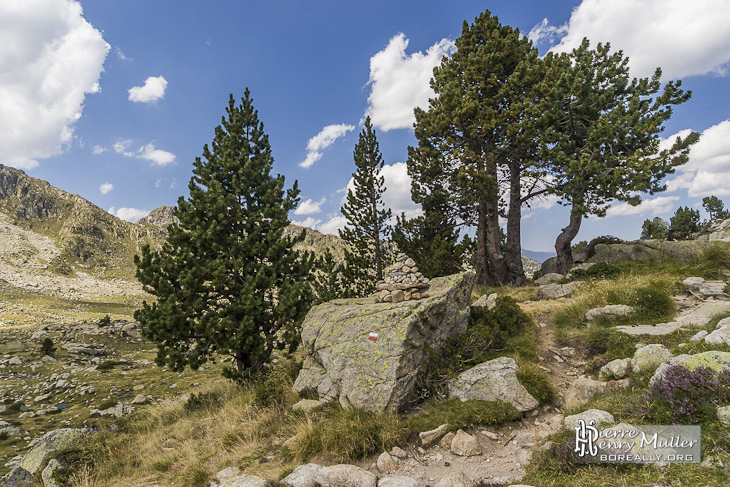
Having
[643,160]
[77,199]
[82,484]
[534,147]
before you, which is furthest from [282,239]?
[77,199]

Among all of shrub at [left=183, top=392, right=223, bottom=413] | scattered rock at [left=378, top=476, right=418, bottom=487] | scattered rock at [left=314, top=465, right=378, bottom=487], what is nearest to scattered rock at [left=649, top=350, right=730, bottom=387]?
scattered rock at [left=378, top=476, right=418, bottom=487]

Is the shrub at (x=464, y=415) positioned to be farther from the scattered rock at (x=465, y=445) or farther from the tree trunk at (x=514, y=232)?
the tree trunk at (x=514, y=232)

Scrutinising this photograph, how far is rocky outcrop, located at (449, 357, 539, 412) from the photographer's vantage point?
692 cm

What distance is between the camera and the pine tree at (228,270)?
11.5m

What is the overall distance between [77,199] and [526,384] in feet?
800

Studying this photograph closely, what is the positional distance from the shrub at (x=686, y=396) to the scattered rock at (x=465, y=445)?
2.72 metres

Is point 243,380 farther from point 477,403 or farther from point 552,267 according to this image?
point 552,267

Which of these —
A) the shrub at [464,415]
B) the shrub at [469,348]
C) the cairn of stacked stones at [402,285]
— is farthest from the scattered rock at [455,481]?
the cairn of stacked stones at [402,285]

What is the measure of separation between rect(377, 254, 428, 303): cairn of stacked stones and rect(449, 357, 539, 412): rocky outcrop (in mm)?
2594

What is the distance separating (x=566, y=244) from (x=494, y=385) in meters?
15.4

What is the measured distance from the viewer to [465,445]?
19.4ft

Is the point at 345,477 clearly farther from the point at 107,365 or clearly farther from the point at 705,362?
the point at 107,365

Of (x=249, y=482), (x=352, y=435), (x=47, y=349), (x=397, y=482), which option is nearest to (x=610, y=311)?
(x=397, y=482)

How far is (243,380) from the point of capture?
39.9ft
